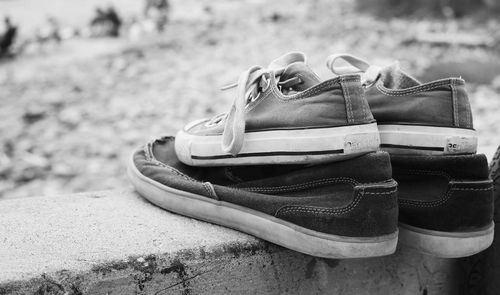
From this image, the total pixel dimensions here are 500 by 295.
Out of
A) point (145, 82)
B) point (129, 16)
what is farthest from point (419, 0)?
point (145, 82)

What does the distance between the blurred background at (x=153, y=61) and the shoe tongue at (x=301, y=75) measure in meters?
0.27

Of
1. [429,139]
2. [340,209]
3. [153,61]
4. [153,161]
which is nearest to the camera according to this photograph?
[340,209]

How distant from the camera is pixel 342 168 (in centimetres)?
119

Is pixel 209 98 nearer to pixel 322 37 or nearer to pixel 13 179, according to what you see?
pixel 13 179

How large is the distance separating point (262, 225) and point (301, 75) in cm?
34

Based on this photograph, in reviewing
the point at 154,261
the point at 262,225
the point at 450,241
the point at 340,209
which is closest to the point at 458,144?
the point at 450,241

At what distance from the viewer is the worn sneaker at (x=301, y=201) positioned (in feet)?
3.83

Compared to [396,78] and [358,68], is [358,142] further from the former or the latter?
[358,68]

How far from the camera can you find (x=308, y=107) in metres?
1.22

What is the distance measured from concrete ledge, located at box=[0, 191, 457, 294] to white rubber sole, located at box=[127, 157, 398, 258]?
0.03 meters

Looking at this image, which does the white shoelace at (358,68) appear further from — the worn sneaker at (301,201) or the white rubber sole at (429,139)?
the worn sneaker at (301,201)

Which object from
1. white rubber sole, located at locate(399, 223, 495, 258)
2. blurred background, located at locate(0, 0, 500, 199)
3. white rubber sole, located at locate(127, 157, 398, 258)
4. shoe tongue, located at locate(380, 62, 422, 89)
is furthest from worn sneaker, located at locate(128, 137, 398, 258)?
blurred background, located at locate(0, 0, 500, 199)

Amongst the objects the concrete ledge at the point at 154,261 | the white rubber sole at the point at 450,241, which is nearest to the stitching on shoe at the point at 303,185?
the concrete ledge at the point at 154,261

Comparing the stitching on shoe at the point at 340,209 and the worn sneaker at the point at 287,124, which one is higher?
the worn sneaker at the point at 287,124
